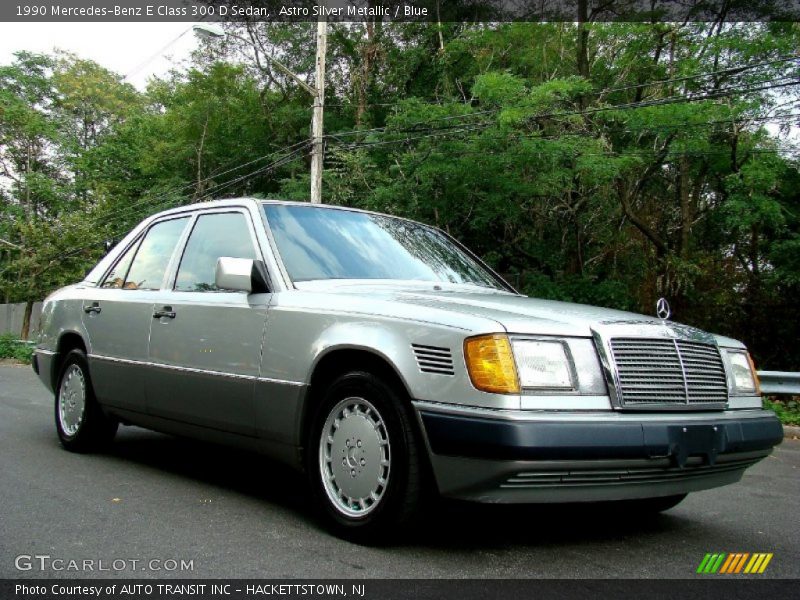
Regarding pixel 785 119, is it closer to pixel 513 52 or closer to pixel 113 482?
pixel 513 52

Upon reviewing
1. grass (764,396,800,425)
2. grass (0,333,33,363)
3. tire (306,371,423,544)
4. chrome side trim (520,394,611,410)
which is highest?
chrome side trim (520,394,611,410)

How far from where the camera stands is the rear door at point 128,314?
530 cm

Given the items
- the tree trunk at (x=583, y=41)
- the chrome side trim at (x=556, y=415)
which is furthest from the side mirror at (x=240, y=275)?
the tree trunk at (x=583, y=41)

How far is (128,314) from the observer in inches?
216

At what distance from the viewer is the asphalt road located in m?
3.40

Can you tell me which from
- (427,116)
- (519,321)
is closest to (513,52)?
(427,116)

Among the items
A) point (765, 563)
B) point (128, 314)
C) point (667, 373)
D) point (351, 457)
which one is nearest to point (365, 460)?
point (351, 457)

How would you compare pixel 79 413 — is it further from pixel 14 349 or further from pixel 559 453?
pixel 14 349

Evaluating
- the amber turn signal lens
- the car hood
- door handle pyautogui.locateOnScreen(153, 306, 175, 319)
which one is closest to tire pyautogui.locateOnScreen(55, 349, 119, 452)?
door handle pyautogui.locateOnScreen(153, 306, 175, 319)

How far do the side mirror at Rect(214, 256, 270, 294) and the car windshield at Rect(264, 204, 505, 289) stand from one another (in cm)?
17

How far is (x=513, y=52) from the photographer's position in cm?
2127

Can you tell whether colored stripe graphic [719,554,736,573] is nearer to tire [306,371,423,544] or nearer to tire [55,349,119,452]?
tire [306,371,423,544]

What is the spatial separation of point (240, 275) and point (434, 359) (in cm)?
140

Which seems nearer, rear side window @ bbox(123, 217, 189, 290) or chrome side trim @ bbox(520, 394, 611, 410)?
chrome side trim @ bbox(520, 394, 611, 410)
